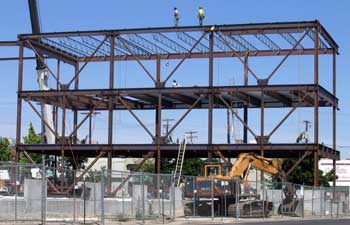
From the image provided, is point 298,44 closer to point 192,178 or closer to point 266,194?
point 266,194

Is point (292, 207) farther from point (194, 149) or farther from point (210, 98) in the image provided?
point (210, 98)

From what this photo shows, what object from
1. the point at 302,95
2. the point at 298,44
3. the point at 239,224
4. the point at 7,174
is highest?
the point at 298,44

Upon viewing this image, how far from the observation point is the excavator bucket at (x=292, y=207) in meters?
49.4

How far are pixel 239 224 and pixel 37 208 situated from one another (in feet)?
35.4

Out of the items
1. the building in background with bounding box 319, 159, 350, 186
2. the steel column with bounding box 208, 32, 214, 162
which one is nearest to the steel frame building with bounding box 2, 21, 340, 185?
the steel column with bounding box 208, 32, 214, 162

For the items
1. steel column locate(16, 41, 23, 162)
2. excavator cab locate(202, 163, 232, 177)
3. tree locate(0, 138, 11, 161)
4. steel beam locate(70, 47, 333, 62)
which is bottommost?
excavator cab locate(202, 163, 232, 177)

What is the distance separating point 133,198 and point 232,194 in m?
10.6

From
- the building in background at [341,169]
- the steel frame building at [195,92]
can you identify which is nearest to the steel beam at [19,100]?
the steel frame building at [195,92]

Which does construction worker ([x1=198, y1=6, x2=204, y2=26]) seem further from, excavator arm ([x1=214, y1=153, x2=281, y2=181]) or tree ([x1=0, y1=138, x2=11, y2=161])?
tree ([x1=0, y1=138, x2=11, y2=161])

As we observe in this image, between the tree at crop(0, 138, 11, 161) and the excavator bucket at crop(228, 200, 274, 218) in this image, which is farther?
the tree at crop(0, 138, 11, 161)

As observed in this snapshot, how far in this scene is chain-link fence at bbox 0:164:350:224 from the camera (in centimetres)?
2958

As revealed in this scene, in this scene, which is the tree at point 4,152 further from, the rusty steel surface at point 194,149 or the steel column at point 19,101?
the steel column at point 19,101

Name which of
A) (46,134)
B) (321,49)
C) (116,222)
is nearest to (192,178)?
(116,222)

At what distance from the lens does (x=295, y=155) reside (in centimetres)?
5941
